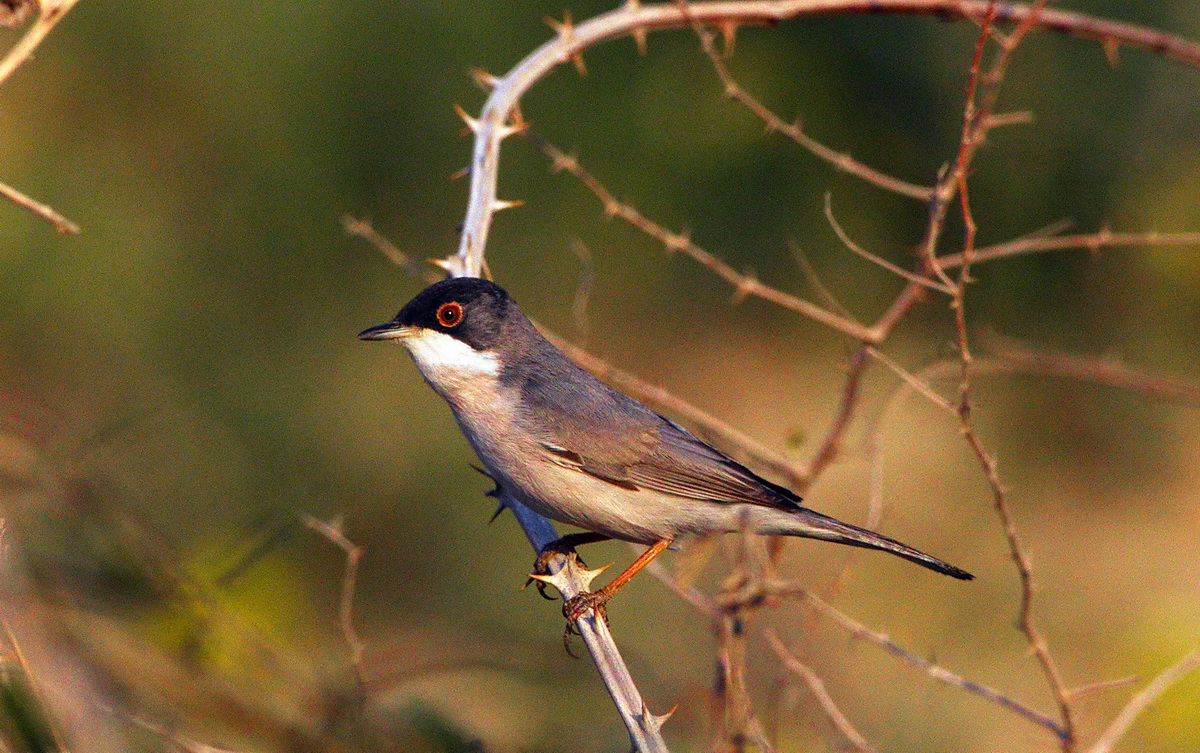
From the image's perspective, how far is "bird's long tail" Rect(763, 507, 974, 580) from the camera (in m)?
3.17

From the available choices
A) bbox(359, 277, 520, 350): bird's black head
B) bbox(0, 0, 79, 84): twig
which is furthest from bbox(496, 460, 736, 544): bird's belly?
bbox(0, 0, 79, 84): twig

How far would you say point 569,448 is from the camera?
3.38 m

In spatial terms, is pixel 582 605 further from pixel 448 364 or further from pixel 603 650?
pixel 448 364

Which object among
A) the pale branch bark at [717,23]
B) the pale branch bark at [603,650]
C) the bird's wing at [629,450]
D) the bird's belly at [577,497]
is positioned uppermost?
the pale branch bark at [717,23]

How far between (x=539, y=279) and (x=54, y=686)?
4.79 metres

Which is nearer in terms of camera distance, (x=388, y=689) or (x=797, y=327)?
(x=388, y=689)

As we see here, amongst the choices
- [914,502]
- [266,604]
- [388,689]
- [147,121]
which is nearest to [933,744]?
[914,502]

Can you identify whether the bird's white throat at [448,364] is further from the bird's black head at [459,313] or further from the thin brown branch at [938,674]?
the thin brown branch at [938,674]

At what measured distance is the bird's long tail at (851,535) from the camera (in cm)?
317

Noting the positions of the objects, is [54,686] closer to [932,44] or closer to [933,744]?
[933,744]

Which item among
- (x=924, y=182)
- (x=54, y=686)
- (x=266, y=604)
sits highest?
(x=924, y=182)

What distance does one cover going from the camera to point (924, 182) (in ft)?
21.8

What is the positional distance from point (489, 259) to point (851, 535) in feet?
12.0

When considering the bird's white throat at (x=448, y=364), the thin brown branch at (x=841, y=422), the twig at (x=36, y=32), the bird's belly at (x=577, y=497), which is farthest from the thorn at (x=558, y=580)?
the twig at (x=36, y=32)
